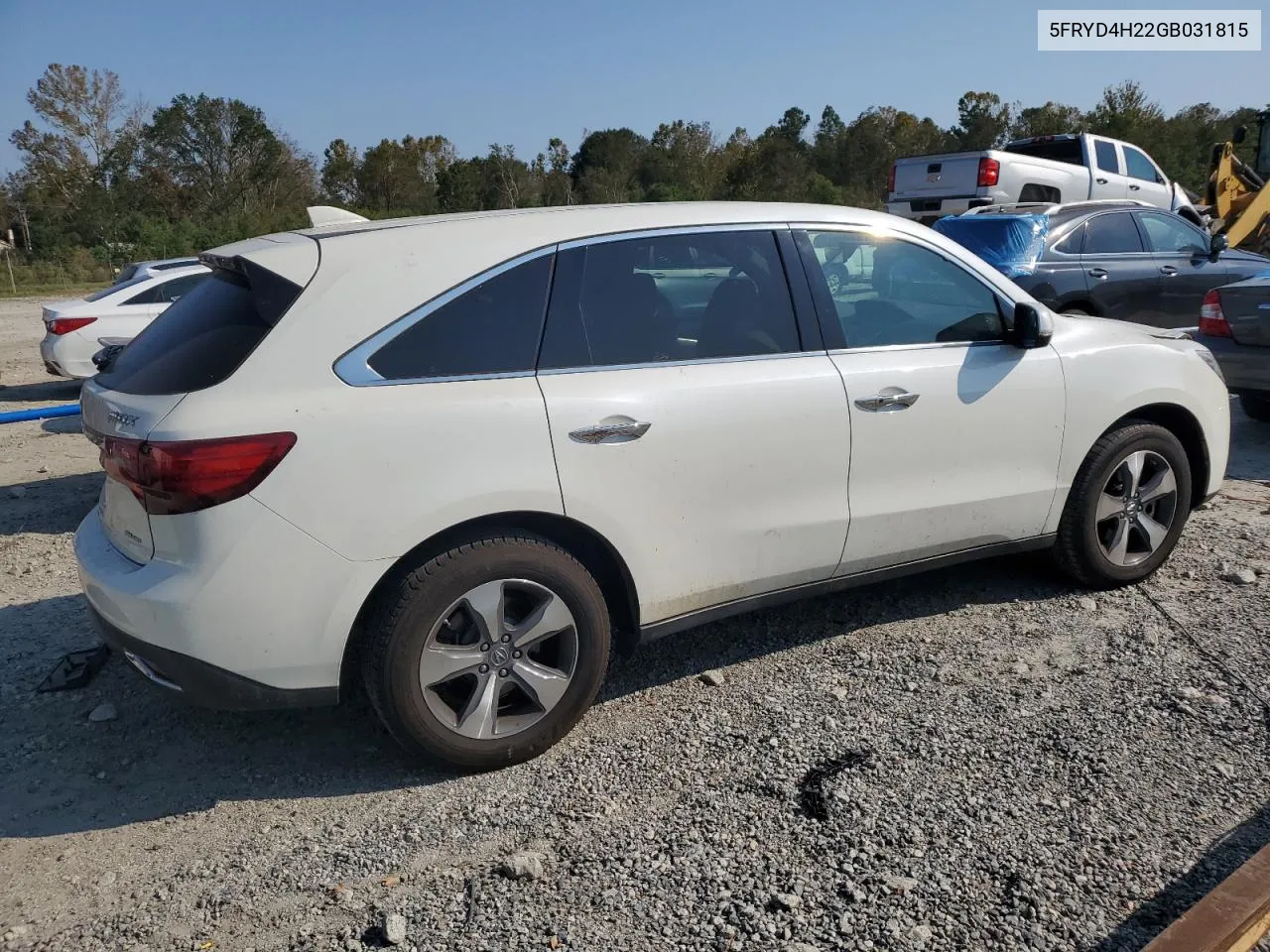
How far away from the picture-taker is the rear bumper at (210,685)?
3.01 metres

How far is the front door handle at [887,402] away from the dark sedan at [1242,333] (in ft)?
16.1

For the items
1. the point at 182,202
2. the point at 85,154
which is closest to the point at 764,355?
the point at 182,202

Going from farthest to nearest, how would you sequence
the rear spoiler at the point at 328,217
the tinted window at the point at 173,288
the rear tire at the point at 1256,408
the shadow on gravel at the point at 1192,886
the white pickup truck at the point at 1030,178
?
the white pickup truck at the point at 1030,178
the tinted window at the point at 173,288
the rear tire at the point at 1256,408
the rear spoiler at the point at 328,217
the shadow on gravel at the point at 1192,886

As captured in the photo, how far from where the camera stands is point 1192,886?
8.89 feet

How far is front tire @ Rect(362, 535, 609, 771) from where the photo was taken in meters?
3.11

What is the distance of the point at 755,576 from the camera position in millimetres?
3773

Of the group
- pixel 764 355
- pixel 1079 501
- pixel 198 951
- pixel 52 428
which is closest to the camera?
pixel 198 951

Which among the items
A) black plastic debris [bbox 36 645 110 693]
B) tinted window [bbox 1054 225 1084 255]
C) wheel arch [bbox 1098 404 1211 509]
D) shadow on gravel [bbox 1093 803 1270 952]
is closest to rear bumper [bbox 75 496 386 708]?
black plastic debris [bbox 36 645 110 693]

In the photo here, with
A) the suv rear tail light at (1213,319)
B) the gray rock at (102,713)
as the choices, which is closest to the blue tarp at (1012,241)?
the suv rear tail light at (1213,319)

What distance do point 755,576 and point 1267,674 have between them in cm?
196

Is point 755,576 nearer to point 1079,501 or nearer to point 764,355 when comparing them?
point 764,355

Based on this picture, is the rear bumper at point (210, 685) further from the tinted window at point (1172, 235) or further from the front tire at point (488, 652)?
the tinted window at point (1172, 235)

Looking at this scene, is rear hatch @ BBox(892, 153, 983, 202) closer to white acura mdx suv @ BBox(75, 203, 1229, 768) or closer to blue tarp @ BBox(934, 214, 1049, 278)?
blue tarp @ BBox(934, 214, 1049, 278)

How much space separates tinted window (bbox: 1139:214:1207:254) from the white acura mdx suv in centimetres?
654
